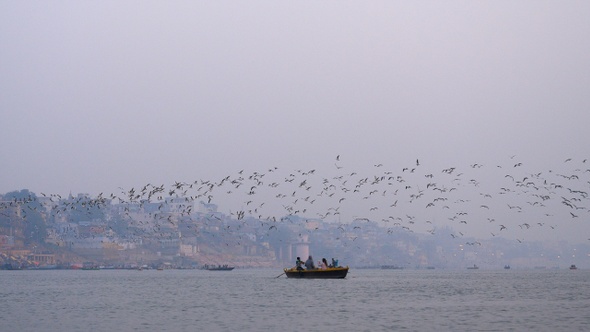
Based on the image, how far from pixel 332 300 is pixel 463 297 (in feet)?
32.4

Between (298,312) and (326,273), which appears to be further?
(326,273)

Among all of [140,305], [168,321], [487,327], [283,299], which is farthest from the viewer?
[283,299]

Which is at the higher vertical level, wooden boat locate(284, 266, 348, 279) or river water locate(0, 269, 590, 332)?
wooden boat locate(284, 266, 348, 279)

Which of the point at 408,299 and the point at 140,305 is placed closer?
the point at 140,305

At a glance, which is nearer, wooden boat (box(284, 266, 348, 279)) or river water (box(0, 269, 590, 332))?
river water (box(0, 269, 590, 332))

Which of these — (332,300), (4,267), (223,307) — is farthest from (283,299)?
(4,267)

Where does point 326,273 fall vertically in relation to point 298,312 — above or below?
above

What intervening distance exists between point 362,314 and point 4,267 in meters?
167

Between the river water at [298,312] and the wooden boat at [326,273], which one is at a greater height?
the wooden boat at [326,273]

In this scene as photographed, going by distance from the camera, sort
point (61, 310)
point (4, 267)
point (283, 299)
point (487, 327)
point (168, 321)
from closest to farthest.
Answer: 1. point (487, 327)
2. point (168, 321)
3. point (61, 310)
4. point (283, 299)
5. point (4, 267)

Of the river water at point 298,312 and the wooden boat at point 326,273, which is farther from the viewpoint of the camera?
the wooden boat at point 326,273

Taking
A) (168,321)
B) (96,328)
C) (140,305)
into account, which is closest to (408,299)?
(140,305)

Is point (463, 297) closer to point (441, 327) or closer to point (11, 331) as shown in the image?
point (441, 327)

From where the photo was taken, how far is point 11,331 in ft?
126
